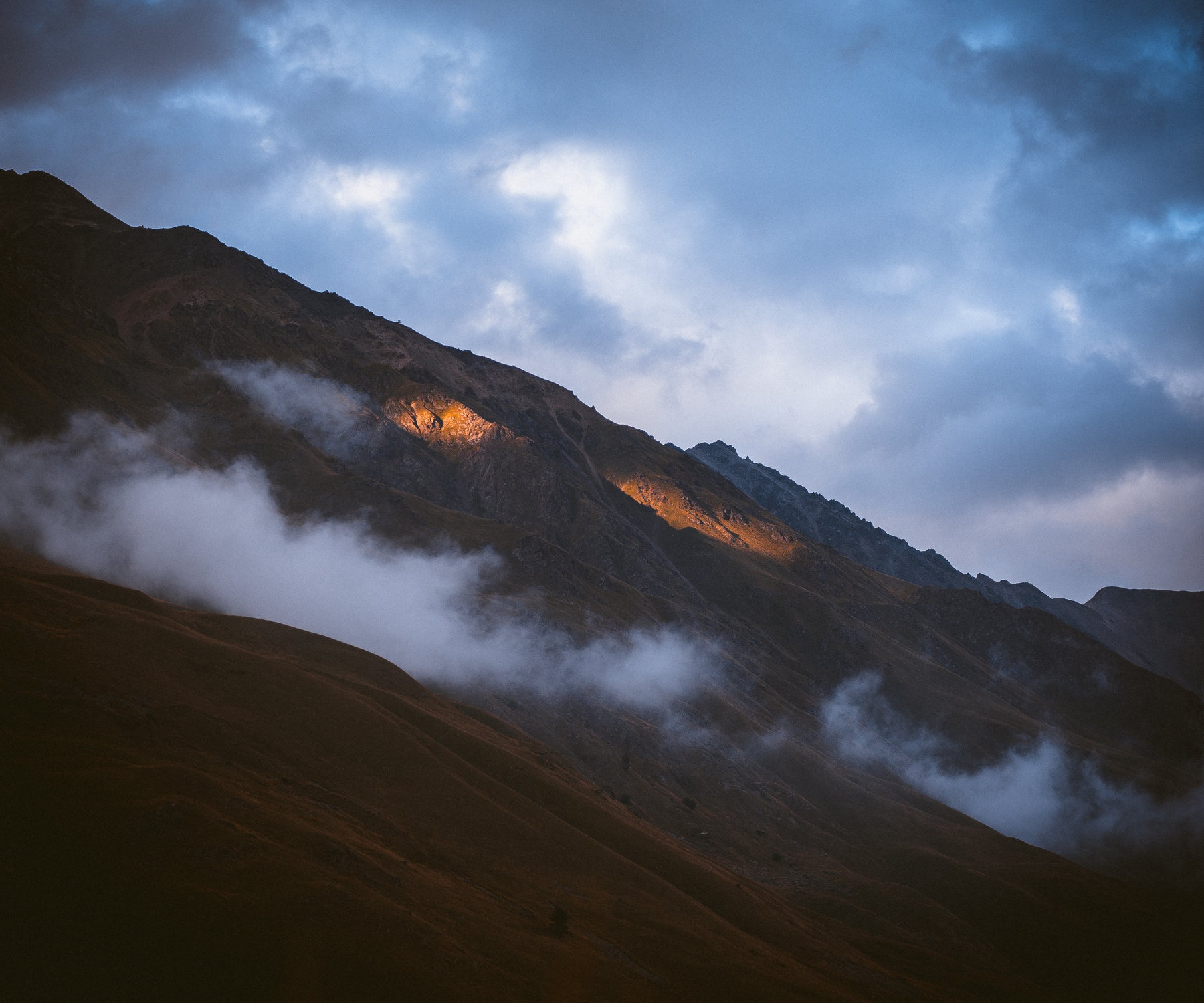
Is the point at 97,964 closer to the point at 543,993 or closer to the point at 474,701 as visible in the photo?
the point at 543,993

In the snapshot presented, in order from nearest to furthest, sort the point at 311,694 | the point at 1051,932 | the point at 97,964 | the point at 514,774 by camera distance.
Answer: the point at 97,964 → the point at 311,694 → the point at 514,774 → the point at 1051,932

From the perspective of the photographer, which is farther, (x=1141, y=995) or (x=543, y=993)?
(x=1141, y=995)

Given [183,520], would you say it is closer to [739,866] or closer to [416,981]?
[739,866]

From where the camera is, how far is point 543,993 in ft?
185

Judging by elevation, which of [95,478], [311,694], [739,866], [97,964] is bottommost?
[739,866]

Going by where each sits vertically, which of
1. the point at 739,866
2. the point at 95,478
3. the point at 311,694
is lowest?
the point at 739,866

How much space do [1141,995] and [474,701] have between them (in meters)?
138

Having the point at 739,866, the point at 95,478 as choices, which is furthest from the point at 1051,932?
the point at 95,478

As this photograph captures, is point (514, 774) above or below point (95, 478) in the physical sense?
below

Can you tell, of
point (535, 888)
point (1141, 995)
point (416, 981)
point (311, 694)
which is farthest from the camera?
point (1141, 995)

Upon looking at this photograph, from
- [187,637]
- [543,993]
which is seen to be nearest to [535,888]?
[543,993]

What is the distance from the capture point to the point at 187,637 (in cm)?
9756

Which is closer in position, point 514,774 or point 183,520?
point 514,774

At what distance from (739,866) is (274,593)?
4862 inches
